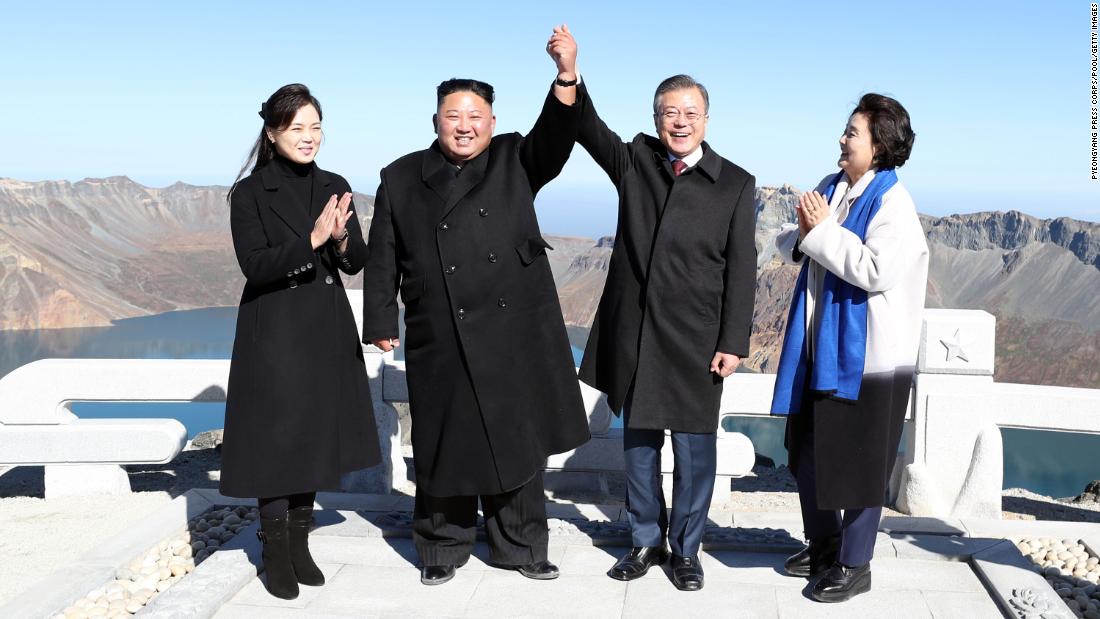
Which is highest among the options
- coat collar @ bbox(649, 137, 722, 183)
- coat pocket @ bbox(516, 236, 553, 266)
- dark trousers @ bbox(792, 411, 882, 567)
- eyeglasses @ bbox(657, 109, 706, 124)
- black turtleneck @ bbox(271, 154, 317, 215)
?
eyeglasses @ bbox(657, 109, 706, 124)

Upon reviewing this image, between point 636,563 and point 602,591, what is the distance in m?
0.18

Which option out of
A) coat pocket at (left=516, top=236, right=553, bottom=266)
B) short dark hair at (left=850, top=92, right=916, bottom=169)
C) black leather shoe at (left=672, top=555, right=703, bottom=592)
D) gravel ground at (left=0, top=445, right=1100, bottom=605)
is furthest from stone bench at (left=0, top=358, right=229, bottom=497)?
short dark hair at (left=850, top=92, right=916, bottom=169)

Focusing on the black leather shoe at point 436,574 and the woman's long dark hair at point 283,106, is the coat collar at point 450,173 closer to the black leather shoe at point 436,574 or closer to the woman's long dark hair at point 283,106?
the woman's long dark hair at point 283,106

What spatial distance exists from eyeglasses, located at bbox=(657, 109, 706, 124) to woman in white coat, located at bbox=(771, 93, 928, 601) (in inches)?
17.0

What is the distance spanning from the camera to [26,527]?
4816 millimetres

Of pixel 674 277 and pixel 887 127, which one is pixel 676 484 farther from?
pixel 887 127

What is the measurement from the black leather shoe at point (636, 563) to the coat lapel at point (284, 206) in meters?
1.60

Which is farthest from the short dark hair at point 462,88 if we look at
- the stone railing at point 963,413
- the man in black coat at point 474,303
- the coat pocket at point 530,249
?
the stone railing at point 963,413

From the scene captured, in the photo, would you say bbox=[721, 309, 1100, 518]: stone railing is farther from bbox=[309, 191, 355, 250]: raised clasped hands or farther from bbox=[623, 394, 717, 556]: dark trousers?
bbox=[309, 191, 355, 250]: raised clasped hands

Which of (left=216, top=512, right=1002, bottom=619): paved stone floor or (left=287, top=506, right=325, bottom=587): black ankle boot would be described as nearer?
(left=216, top=512, right=1002, bottom=619): paved stone floor

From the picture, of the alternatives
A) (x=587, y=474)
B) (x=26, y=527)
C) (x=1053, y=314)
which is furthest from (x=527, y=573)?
(x=1053, y=314)

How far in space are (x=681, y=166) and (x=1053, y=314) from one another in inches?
1469

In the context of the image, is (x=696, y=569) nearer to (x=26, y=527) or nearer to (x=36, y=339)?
(x=26, y=527)

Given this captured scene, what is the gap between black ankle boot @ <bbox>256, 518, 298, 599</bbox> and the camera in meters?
3.45
